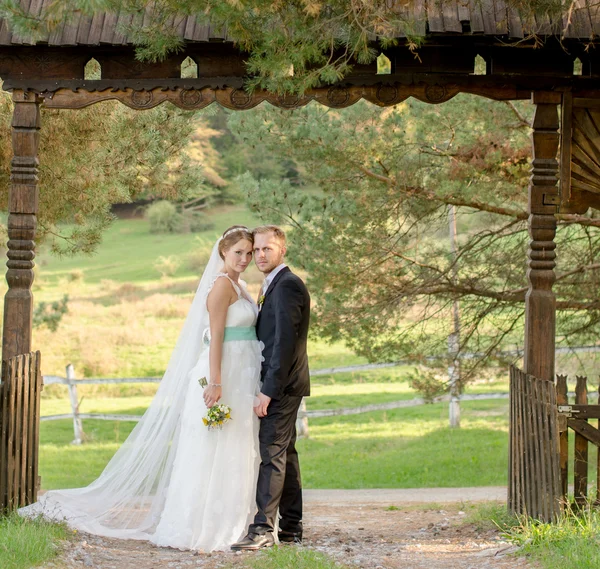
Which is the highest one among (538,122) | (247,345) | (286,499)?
(538,122)

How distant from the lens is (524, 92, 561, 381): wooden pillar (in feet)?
21.6

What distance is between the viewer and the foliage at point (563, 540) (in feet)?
16.5

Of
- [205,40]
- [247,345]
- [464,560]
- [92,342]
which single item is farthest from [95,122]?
[92,342]

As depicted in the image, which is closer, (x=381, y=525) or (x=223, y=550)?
(x=223, y=550)

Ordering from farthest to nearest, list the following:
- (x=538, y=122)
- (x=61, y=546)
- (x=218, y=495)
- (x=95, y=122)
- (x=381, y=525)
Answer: (x=95, y=122) < (x=381, y=525) < (x=538, y=122) < (x=218, y=495) < (x=61, y=546)

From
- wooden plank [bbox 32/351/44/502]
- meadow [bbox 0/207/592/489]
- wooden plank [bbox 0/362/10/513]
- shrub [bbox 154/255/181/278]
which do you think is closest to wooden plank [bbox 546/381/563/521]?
wooden plank [bbox 32/351/44/502]

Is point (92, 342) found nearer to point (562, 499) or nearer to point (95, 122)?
point (95, 122)

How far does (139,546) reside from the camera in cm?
590

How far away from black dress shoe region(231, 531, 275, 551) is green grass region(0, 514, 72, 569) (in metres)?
1.11

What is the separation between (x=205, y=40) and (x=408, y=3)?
56.6 inches

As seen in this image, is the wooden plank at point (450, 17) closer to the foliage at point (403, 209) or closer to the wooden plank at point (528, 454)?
the wooden plank at point (528, 454)

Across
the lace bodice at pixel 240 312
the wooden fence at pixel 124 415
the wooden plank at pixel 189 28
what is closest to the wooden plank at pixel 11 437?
the lace bodice at pixel 240 312

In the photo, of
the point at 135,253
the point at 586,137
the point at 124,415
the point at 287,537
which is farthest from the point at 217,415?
the point at 135,253

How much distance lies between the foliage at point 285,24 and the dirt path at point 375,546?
3006 mm
